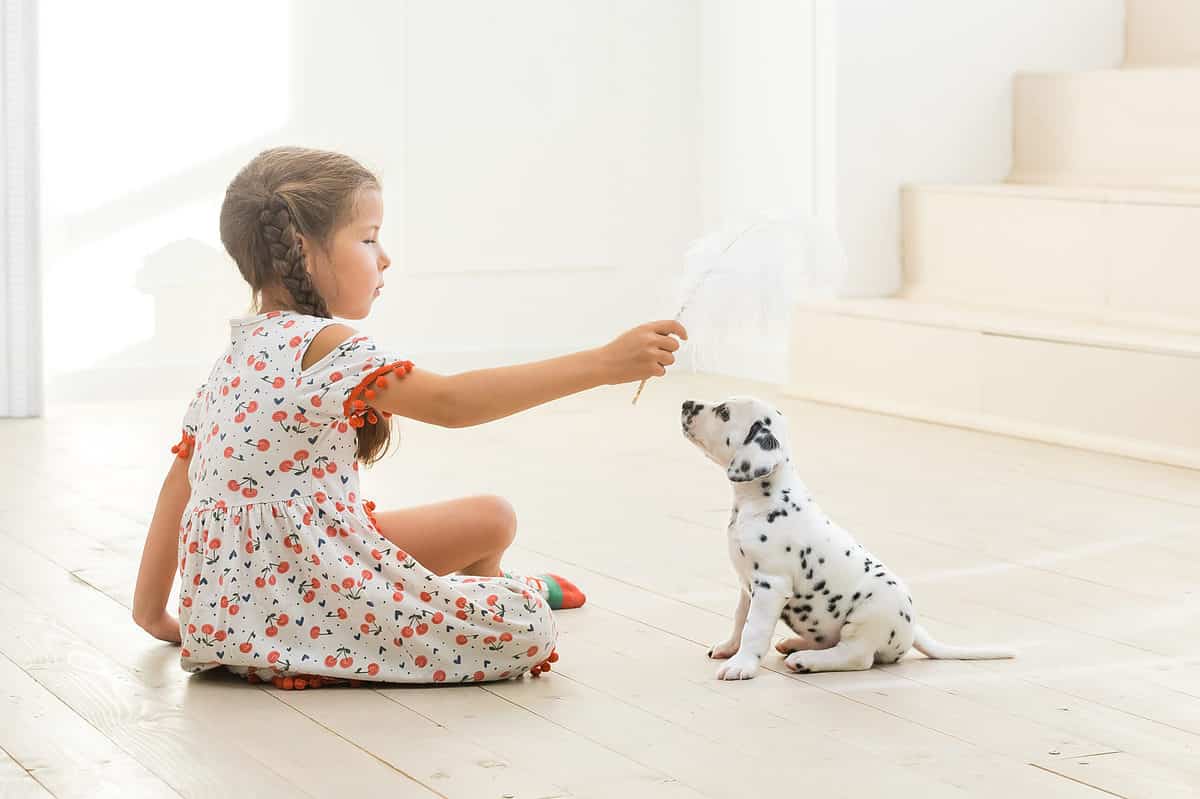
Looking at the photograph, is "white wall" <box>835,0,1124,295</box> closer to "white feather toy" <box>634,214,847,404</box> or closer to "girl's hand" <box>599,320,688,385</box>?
"white feather toy" <box>634,214,847,404</box>

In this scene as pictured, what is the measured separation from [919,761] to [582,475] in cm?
193

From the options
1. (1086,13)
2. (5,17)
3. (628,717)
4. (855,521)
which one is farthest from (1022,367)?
(5,17)

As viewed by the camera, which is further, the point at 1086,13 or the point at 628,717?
the point at 1086,13

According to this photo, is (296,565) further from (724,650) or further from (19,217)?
(19,217)

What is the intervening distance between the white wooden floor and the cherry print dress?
5 cm

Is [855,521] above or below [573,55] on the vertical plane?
below

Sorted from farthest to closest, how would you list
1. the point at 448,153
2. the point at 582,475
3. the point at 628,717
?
1. the point at 448,153
2. the point at 582,475
3. the point at 628,717

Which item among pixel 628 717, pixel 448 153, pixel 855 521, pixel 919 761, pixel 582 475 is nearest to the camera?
pixel 919 761

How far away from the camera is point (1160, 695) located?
2.06m

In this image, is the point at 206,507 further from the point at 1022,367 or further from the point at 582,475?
the point at 1022,367

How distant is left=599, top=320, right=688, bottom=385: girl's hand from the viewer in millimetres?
1940

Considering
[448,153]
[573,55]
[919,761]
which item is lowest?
[919,761]

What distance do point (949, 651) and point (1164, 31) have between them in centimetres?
368

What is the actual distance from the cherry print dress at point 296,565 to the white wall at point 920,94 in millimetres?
3142
